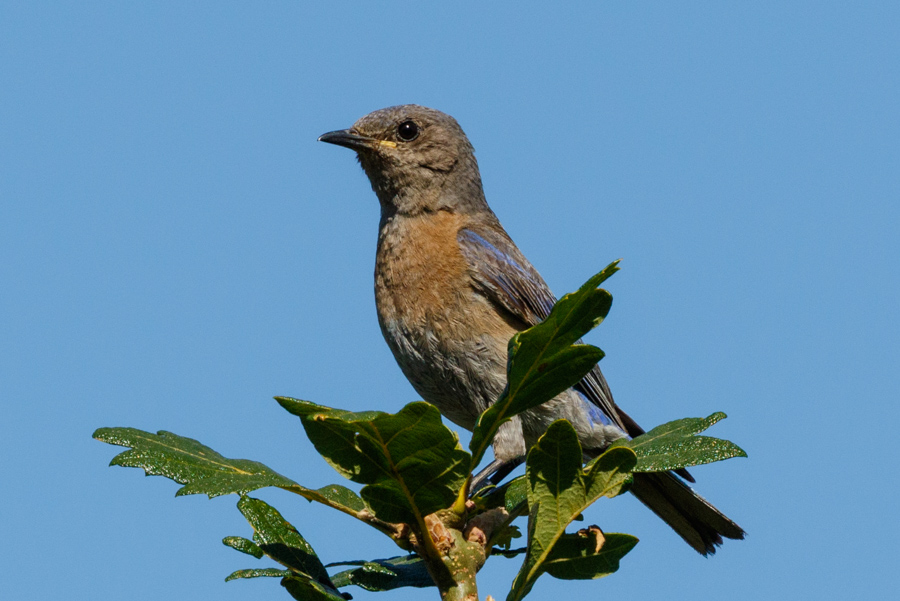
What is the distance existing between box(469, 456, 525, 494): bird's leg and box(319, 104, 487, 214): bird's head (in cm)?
205

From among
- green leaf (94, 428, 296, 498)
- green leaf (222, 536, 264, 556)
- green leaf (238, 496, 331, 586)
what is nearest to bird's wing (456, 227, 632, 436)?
green leaf (238, 496, 331, 586)

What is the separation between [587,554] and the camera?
322 centimetres

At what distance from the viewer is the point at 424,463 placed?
3.08 meters

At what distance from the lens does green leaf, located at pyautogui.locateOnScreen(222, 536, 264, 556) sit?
3.38m

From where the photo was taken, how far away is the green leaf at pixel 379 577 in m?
3.68

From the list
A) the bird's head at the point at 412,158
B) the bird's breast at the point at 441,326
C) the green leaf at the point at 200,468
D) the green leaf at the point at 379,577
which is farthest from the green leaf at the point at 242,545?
the bird's head at the point at 412,158

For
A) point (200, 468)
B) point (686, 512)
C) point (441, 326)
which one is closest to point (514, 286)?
point (441, 326)

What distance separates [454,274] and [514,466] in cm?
131

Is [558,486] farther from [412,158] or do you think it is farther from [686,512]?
[412,158]

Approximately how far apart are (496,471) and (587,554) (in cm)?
253

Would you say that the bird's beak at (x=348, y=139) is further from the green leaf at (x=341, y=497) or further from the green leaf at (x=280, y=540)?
the green leaf at (x=341, y=497)

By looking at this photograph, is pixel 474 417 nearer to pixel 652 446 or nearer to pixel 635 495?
pixel 635 495

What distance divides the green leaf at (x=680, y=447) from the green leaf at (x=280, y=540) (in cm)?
113

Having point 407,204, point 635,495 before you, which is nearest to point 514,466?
point 635,495
